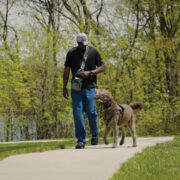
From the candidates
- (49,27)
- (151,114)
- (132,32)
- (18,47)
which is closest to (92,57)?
(151,114)

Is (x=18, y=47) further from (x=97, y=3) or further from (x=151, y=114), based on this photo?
(x=151, y=114)

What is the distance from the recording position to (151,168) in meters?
4.61

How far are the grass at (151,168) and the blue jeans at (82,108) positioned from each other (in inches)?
75.4

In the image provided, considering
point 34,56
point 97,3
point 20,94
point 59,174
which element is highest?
point 97,3

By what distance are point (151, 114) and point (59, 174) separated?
1312cm

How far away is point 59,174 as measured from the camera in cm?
433

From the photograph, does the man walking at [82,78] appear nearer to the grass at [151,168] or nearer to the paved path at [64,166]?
the paved path at [64,166]

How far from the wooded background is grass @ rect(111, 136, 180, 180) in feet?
37.2

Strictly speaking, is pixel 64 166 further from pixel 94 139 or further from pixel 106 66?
pixel 106 66

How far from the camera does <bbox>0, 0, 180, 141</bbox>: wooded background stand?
56.4ft

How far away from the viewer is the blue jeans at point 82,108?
24.7 ft

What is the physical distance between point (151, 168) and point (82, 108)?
325 centimetres

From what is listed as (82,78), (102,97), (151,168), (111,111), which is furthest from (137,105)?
(151,168)

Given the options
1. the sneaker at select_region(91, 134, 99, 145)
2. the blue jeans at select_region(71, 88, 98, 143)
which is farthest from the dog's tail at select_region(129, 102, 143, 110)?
the sneaker at select_region(91, 134, 99, 145)
